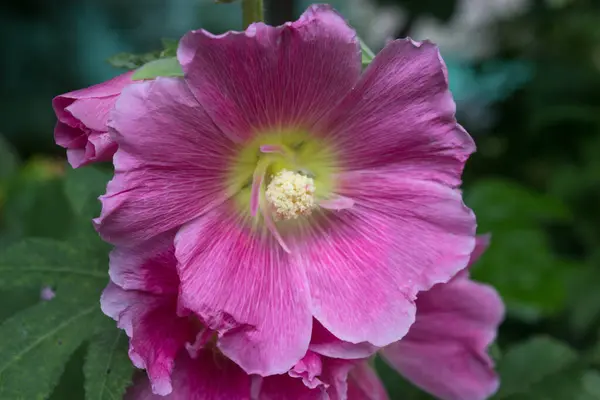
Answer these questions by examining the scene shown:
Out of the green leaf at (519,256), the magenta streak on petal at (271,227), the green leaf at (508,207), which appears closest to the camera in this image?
the magenta streak on petal at (271,227)

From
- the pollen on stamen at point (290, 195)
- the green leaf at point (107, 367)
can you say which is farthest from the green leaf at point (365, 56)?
the green leaf at point (107, 367)

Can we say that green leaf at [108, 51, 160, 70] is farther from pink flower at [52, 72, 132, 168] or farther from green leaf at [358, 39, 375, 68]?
green leaf at [358, 39, 375, 68]

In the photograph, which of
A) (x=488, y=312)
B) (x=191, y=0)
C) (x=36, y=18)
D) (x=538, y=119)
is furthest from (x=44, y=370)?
(x=191, y=0)

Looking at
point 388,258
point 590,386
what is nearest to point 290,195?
point 388,258

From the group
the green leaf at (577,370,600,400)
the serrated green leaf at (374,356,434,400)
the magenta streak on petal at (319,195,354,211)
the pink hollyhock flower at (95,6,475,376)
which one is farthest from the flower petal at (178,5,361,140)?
the green leaf at (577,370,600,400)

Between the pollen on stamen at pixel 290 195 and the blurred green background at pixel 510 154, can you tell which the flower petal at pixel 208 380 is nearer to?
the pollen on stamen at pixel 290 195

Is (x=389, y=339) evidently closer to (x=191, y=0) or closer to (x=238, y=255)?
(x=238, y=255)
